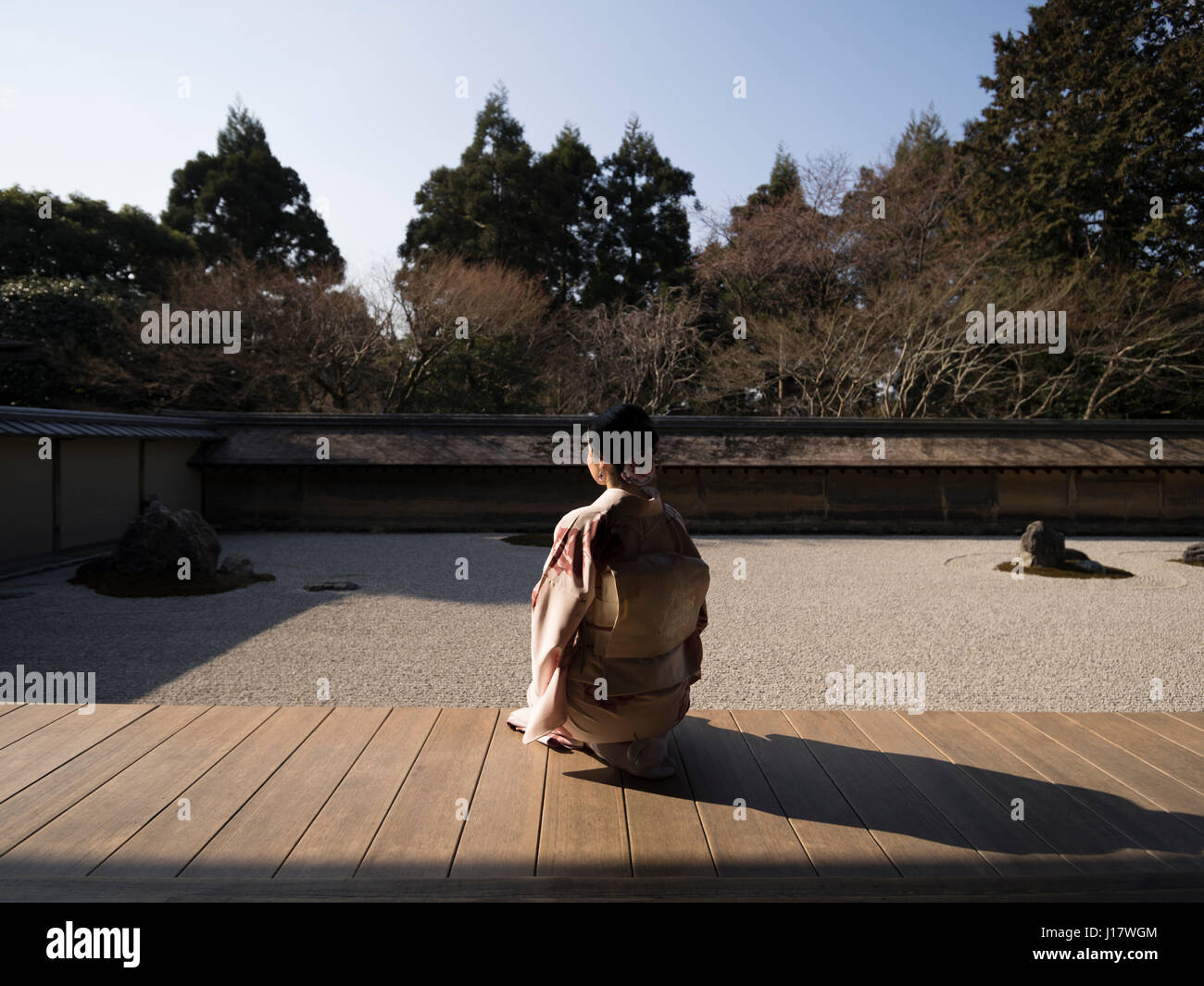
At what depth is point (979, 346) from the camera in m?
16.0

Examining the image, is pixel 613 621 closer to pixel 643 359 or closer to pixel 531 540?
pixel 531 540

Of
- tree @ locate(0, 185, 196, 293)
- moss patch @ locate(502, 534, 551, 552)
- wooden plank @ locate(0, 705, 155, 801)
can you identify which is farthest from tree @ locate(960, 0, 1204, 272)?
tree @ locate(0, 185, 196, 293)

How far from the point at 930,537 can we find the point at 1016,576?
3.28 meters

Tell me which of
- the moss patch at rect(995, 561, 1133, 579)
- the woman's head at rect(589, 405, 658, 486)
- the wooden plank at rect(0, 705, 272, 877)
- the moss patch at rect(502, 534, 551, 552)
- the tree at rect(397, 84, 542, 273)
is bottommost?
the moss patch at rect(995, 561, 1133, 579)

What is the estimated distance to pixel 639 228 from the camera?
22453 mm

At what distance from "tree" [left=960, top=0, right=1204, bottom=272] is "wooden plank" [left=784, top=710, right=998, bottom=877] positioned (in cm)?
1803

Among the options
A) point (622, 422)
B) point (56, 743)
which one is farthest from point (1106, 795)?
point (56, 743)

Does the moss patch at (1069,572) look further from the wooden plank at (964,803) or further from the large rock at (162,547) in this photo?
the large rock at (162,547)

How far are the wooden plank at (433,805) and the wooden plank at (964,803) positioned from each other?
1.44m

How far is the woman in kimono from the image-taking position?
7.75 ft

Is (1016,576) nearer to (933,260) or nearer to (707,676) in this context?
(707,676)

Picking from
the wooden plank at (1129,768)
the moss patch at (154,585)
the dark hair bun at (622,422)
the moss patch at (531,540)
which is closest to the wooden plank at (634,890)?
the wooden plank at (1129,768)

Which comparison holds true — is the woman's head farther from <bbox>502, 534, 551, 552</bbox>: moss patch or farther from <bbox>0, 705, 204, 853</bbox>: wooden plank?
<bbox>502, 534, 551, 552</bbox>: moss patch
